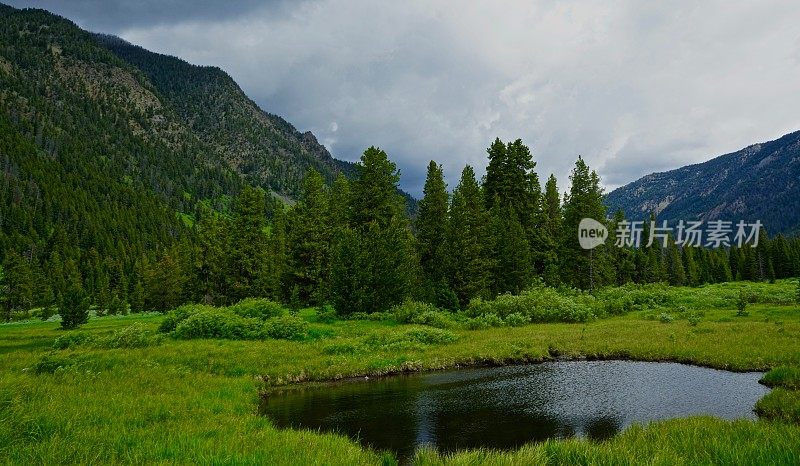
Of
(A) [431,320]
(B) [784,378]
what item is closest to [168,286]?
(A) [431,320]

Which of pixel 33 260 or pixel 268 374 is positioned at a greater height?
pixel 33 260

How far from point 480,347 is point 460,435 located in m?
15.3

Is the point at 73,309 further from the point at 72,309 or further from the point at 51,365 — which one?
the point at 51,365

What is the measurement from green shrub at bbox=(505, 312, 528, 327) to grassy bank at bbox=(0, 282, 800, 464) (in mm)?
920

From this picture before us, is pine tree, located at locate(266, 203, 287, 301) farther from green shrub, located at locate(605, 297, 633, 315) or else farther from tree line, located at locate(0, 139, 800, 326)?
green shrub, located at locate(605, 297, 633, 315)

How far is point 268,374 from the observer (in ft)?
75.8

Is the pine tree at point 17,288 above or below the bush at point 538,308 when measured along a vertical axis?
above

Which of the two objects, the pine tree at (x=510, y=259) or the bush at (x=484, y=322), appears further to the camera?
the pine tree at (x=510, y=259)

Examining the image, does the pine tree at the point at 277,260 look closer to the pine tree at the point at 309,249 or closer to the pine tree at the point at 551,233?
the pine tree at the point at 309,249

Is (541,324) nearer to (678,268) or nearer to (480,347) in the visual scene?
(480,347)

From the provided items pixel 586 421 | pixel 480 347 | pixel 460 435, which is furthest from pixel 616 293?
pixel 460 435

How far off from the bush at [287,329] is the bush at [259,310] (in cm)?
273

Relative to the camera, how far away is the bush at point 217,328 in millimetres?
32509

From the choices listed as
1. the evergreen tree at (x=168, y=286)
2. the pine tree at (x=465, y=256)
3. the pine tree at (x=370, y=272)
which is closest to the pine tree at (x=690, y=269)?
the pine tree at (x=465, y=256)
